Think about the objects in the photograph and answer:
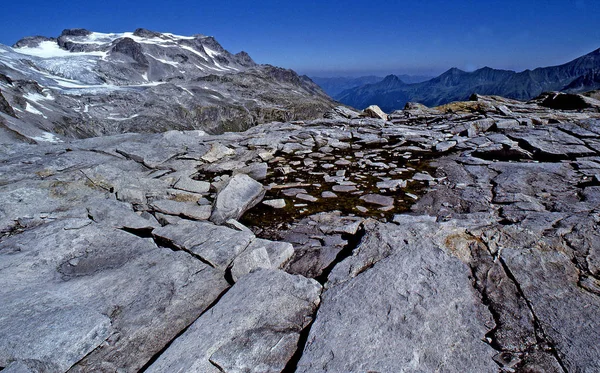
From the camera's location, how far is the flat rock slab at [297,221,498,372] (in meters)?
2.96

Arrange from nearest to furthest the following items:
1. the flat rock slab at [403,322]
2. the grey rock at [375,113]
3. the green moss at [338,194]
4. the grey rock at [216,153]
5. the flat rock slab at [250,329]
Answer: the flat rock slab at [403,322] < the flat rock slab at [250,329] < the green moss at [338,194] < the grey rock at [216,153] < the grey rock at [375,113]

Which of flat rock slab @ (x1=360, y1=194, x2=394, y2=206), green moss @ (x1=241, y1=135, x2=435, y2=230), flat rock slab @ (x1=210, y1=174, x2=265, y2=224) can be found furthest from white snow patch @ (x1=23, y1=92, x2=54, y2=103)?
flat rock slab @ (x1=360, y1=194, x2=394, y2=206)

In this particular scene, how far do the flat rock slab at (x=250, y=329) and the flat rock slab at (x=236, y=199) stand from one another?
98.1 inches

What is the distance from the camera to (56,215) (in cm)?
604

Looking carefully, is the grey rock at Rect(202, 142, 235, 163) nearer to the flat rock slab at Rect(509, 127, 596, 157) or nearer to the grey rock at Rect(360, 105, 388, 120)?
the flat rock slab at Rect(509, 127, 596, 157)

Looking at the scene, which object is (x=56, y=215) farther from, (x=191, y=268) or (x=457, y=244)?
(x=457, y=244)

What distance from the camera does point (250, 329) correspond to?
3438 millimetres

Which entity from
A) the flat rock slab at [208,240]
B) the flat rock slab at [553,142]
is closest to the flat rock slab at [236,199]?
the flat rock slab at [208,240]

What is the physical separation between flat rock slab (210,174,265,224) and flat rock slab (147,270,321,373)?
2491 mm

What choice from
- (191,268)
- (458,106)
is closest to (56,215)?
(191,268)

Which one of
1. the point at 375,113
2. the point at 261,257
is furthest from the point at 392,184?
the point at 375,113

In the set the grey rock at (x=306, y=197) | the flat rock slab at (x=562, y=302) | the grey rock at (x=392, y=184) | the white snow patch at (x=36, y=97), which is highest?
the white snow patch at (x=36, y=97)

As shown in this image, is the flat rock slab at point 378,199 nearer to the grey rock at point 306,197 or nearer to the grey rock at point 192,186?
the grey rock at point 306,197

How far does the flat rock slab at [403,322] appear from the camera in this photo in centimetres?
296
